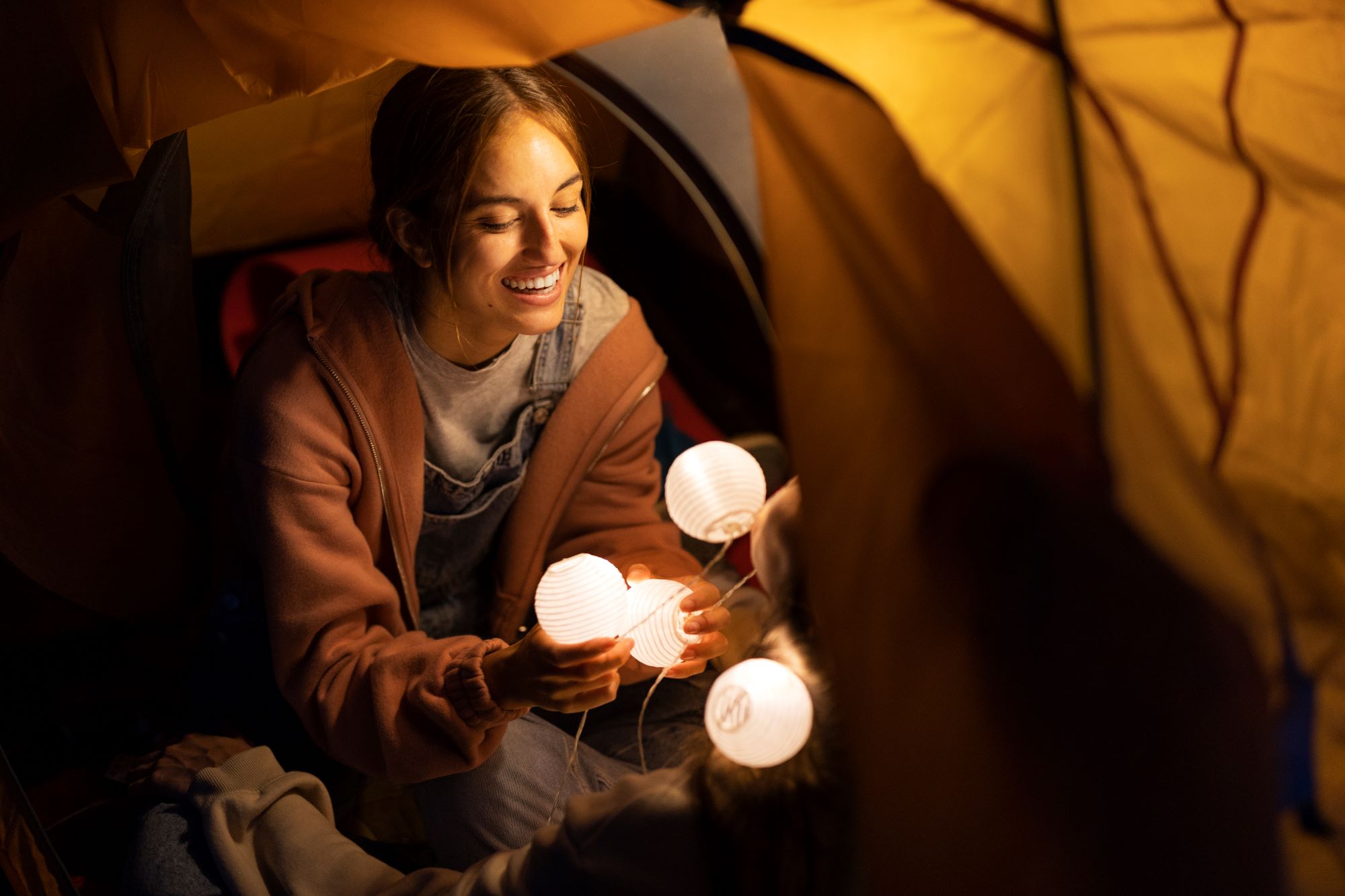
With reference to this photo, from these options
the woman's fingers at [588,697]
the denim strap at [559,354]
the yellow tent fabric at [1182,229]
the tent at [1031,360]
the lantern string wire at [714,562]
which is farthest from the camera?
the denim strap at [559,354]

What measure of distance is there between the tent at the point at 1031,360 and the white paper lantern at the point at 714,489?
0.72 ft

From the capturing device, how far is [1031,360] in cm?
72

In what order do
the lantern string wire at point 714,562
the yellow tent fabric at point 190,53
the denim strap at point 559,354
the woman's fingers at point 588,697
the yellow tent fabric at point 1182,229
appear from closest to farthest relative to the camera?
the yellow tent fabric at point 1182,229, the yellow tent fabric at point 190,53, the woman's fingers at point 588,697, the lantern string wire at point 714,562, the denim strap at point 559,354

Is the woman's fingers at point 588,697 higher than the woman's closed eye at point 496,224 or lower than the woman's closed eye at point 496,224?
lower

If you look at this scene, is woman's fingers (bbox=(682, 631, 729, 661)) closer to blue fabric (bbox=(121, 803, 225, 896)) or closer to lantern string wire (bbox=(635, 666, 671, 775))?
lantern string wire (bbox=(635, 666, 671, 775))

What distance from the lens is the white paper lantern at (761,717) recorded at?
31.7 inches

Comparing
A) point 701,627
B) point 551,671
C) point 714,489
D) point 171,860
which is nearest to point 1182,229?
point 714,489

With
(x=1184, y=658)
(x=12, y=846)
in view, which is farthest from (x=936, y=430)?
(x=12, y=846)

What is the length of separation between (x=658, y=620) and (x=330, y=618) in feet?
1.23

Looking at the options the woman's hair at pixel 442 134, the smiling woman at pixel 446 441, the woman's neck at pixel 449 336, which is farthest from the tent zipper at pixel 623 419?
the woman's hair at pixel 442 134

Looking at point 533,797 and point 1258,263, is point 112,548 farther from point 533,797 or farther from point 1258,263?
point 1258,263

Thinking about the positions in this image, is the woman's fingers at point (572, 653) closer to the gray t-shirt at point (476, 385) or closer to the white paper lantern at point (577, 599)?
the white paper lantern at point (577, 599)

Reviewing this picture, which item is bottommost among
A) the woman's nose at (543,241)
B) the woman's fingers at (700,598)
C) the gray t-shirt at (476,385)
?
the woman's fingers at (700,598)

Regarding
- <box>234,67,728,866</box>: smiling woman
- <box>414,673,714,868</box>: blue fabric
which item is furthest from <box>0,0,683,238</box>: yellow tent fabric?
<box>414,673,714,868</box>: blue fabric
